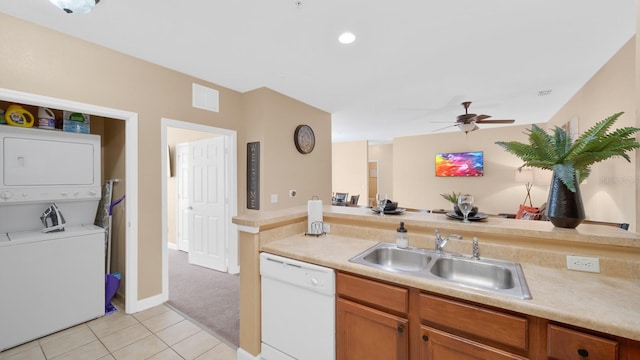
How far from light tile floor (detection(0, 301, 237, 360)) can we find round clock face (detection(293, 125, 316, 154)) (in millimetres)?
2704

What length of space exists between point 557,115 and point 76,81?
736 centimetres

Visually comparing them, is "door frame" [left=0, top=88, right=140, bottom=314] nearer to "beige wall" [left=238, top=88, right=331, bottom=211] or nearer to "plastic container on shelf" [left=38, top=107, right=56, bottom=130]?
"plastic container on shelf" [left=38, top=107, right=56, bottom=130]

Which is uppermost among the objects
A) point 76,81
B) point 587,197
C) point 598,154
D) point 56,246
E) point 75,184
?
point 76,81

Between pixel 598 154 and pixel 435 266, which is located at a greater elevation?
pixel 598 154

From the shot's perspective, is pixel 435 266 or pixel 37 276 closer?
pixel 435 266

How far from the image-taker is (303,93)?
12.4 ft

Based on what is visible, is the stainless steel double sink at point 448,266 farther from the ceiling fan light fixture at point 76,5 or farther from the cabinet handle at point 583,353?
the ceiling fan light fixture at point 76,5

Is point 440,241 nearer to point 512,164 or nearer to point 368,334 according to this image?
point 368,334

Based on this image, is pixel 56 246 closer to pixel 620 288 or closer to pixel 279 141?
pixel 279 141

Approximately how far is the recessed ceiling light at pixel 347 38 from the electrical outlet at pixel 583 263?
7.35 feet

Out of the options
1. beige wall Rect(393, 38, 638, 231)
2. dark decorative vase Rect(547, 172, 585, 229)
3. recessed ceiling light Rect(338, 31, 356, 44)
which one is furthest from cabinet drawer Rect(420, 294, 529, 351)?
beige wall Rect(393, 38, 638, 231)

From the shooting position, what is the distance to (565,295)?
3.46ft

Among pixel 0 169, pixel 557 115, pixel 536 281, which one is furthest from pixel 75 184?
pixel 557 115

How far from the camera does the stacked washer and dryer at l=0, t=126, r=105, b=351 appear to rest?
6.69ft
